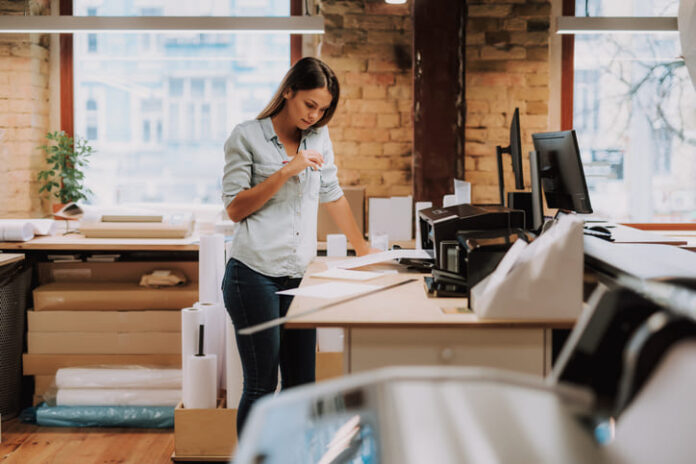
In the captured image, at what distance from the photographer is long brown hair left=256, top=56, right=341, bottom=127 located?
228cm

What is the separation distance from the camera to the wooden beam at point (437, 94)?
3.70 m

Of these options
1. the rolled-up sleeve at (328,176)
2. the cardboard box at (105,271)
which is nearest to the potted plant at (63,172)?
the cardboard box at (105,271)

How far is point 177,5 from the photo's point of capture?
4.71m

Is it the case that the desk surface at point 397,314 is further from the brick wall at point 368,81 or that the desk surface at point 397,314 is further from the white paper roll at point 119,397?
the brick wall at point 368,81

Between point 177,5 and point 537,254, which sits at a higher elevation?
point 177,5

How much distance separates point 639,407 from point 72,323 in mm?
3146

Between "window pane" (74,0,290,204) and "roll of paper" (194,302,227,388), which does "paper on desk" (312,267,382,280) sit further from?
"window pane" (74,0,290,204)

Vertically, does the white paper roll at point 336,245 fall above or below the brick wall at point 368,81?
below

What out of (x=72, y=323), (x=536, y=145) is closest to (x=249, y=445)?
(x=536, y=145)

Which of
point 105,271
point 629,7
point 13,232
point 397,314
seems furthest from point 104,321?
point 629,7

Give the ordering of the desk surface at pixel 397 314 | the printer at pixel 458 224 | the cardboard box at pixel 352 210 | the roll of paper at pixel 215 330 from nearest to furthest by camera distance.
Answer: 1. the desk surface at pixel 397 314
2. the printer at pixel 458 224
3. the roll of paper at pixel 215 330
4. the cardboard box at pixel 352 210

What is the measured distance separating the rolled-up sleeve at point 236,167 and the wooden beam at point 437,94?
67.2 inches

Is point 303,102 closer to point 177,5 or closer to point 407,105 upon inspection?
point 407,105

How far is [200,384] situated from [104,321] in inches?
35.2
